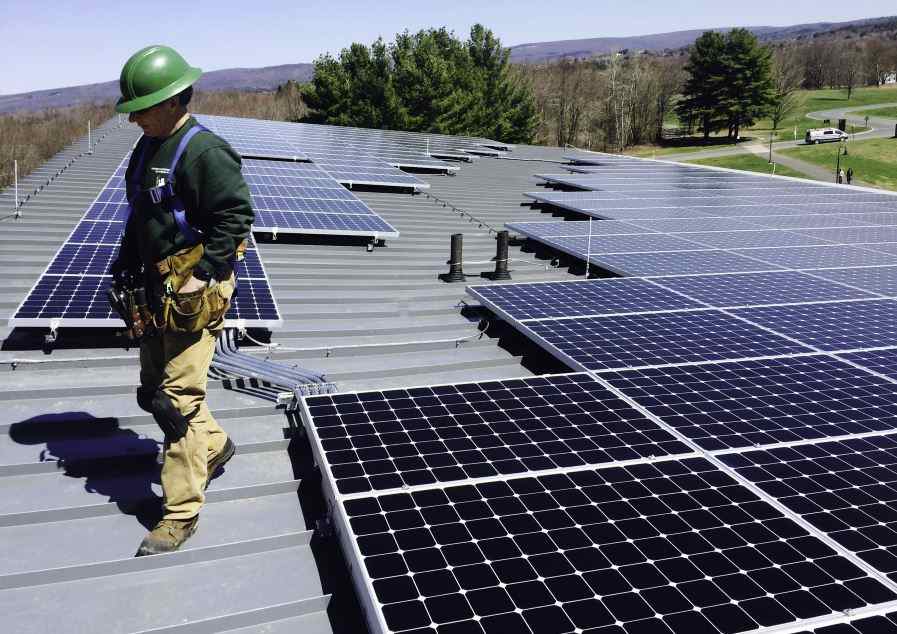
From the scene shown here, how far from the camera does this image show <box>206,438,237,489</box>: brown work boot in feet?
18.2

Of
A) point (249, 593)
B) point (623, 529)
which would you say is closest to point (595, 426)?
point (623, 529)

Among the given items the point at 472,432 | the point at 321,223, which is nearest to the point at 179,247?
the point at 472,432

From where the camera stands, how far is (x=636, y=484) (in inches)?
189

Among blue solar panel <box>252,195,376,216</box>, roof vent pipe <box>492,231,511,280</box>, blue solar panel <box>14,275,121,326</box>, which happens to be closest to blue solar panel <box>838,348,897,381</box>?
roof vent pipe <box>492,231,511,280</box>

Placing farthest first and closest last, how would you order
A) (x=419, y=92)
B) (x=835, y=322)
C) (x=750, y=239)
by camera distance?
(x=419, y=92) → (x=750, y=239) → (x=835, y=322)

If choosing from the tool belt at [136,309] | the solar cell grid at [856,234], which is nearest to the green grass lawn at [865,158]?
the solar cell grid at [856,234]

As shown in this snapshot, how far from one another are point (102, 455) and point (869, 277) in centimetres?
1104

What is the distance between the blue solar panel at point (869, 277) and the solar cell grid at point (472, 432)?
6547mm

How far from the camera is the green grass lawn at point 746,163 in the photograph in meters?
74.6

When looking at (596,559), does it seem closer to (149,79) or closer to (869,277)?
(149,79)

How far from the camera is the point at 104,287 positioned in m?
8.45

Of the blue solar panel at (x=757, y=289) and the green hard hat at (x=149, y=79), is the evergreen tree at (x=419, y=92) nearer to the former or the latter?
the blue solar panel at (x=757, y=289)

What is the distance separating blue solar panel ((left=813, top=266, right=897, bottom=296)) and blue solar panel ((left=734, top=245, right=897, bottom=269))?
1.14ft

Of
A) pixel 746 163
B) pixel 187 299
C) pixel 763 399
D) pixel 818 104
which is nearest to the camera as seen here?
pixel 187 299
